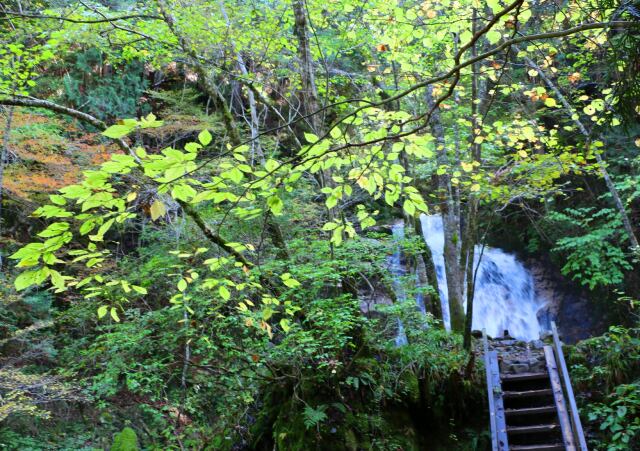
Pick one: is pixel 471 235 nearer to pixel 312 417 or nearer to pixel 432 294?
pixel 432 294

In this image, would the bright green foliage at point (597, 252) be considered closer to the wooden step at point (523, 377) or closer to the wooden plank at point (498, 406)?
the wooden step at point (523, 377)

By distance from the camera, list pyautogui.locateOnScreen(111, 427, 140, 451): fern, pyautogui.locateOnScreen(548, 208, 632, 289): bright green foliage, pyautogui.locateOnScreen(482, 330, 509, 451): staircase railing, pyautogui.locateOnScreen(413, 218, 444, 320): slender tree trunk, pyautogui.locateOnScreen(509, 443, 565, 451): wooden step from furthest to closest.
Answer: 1. pyautogui.locateOnScreen(548, 208, 632, 289): bright green foliage
2. pyautogui.locateOnScreen(413, 218, 444, 320): slender tree trunk
3. pyautogui.locateOnScreen(509, 443, 565, 451): wooden step
4. pyautogui.locateOnScreen(482, 330, 509, 451): staircase railing
5. pyautogui.locateOnScreen(111, 427, 140, 451): fern

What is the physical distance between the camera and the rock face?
13.1m

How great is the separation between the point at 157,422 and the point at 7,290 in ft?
11.8

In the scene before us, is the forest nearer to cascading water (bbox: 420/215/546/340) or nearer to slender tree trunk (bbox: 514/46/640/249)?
slender tree trunk (bbox: 514/46/640/249)

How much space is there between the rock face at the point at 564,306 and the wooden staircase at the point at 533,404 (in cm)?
→ 768

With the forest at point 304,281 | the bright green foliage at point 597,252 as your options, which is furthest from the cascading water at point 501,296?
the forest at point 304,281

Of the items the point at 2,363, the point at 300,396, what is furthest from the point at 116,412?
the point at 300,396

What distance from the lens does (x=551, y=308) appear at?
13953 millimetres

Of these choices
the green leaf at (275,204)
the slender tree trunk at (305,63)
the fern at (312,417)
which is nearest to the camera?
the green leaf at (275,204)

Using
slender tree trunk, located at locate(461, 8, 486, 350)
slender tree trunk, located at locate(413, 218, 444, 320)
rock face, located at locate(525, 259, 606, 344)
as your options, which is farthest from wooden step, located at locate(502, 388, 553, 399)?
rock face, located at locate(525, 259, 606, 344)

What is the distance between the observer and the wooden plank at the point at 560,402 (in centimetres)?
513

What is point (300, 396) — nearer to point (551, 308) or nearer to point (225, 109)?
point (225, 109)

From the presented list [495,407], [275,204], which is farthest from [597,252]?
[275,204]
